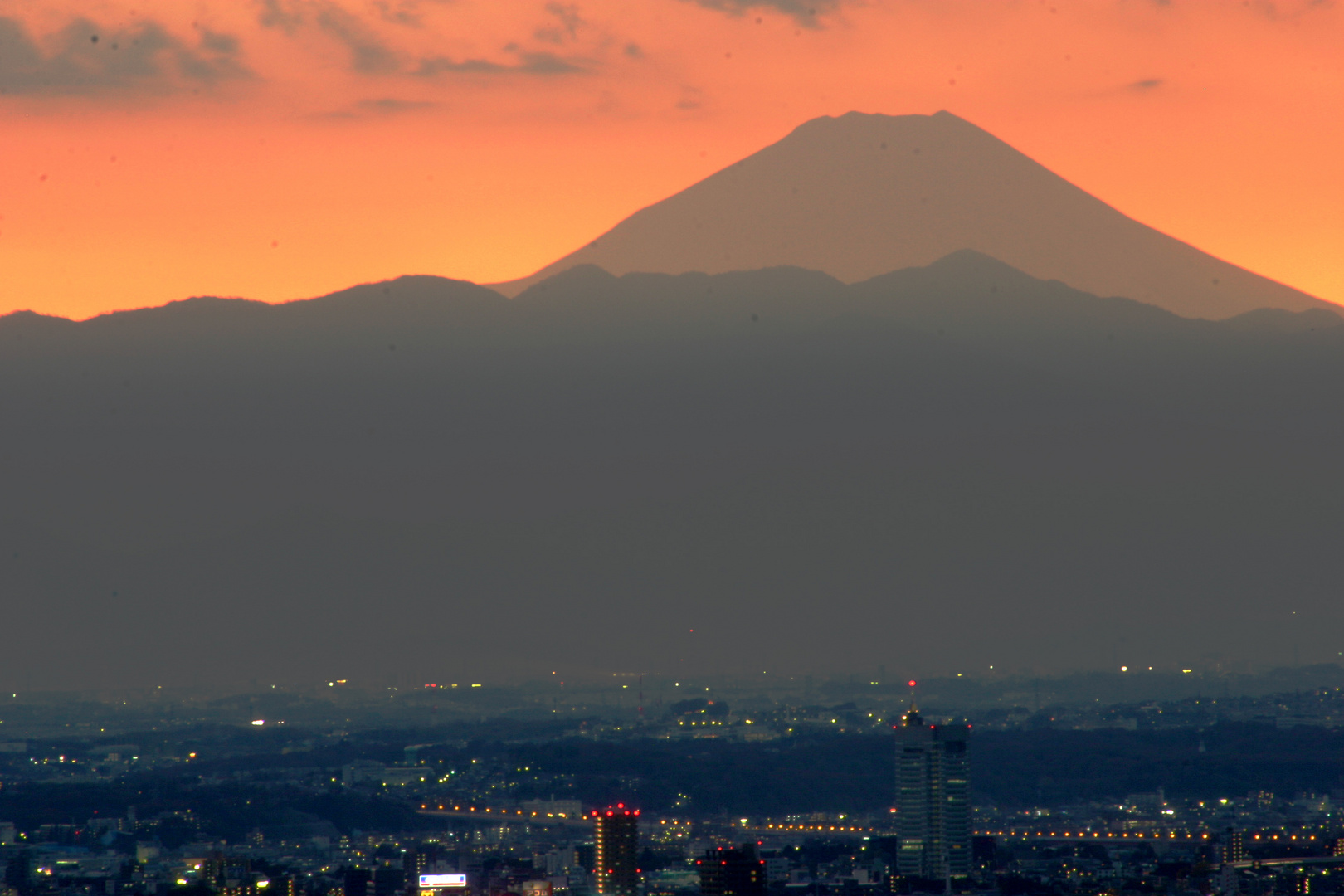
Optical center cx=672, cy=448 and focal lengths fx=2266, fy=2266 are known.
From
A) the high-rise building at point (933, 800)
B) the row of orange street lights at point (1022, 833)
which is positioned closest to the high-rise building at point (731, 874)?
the high-rise building at point (933, 800)

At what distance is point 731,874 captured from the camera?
65.9 m

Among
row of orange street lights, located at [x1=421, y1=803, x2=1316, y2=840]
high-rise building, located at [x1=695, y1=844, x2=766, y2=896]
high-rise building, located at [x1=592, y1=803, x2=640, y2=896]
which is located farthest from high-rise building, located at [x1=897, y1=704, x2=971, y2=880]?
high-rise building, located at [x1=695, y1=844, x2=766, y2=896]

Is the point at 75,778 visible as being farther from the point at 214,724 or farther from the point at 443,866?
the point at 443,866

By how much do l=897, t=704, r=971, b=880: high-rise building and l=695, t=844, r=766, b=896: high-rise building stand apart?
940 centimetres

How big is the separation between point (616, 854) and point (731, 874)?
25.0 ft

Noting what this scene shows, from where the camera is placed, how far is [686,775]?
107 m

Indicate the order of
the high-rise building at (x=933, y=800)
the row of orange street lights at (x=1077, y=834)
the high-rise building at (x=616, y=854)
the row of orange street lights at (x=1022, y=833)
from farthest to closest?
the row of orange street lights at (x=1077, y=834)
the row of orange street lights at (x=1022, y=833)
the high-rise building at (x=933, y=800)
the high-rise building at (x=616, y=854)

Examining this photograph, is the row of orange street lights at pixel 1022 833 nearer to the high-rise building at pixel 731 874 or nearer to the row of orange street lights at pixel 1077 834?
the row of orange street lights at pixel 1077 834

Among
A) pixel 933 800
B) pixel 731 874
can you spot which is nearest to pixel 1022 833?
pixel 933 800

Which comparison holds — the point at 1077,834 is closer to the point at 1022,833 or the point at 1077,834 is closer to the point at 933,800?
the point at 1022,833

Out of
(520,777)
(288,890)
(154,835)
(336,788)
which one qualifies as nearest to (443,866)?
(288,890)

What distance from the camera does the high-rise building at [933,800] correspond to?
7612cm

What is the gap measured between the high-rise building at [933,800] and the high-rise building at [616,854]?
9.08 m

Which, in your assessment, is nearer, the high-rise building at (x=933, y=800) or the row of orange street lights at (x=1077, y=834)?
the high-rise building at (x=933, y=800)
